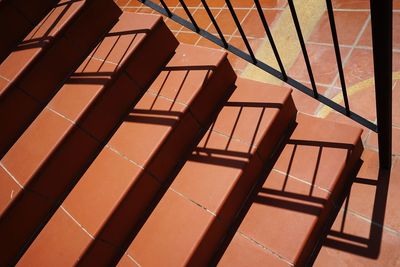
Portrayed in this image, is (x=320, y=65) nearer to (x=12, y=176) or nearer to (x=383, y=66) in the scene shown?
(x=383, y=66)

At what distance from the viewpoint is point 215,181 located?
1878mm

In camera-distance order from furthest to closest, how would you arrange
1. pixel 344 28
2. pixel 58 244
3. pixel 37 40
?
pixel 344 28
pixel 37 40
pixel 58 244

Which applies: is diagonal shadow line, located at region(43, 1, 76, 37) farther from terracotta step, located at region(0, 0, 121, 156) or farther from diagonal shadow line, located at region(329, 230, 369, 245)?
diagonal shadow line, located at region(329, 230, 369, 245)

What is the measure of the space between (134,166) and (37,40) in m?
1.27

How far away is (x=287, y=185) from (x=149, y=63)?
4.17 feet

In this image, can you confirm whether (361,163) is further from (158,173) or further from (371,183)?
(158,173)

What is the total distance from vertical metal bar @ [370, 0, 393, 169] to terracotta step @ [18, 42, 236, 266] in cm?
101

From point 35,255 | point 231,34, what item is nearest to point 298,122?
point 231,34

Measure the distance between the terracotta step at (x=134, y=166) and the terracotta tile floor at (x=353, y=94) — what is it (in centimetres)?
83

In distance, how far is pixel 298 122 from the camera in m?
2.20

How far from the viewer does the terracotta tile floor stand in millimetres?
1828

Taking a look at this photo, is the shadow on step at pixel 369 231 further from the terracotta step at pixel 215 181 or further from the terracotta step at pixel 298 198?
the terracotta step at pixel 215 181

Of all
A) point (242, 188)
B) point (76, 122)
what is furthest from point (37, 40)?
point (242, 188)

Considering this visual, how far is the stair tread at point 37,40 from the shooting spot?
7.20 ft
